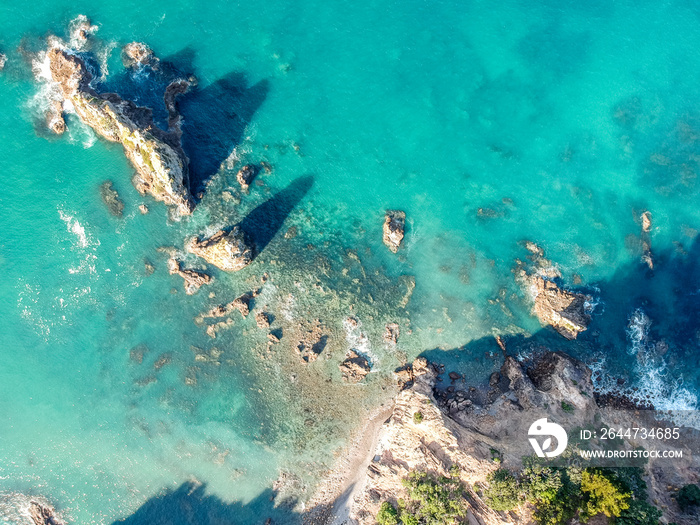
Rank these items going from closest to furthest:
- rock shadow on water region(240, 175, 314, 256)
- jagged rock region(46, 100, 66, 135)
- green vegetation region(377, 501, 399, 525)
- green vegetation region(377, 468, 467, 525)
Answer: green vegetation region(377, 468, 467, 525)
green vegetation region(377, 501, 399, 525)
jagged rock region(46, 100, 66, 135)
rock shadow on water region(240, 175, 314, 256)

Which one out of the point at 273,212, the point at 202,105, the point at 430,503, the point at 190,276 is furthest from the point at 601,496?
the point at 202,105

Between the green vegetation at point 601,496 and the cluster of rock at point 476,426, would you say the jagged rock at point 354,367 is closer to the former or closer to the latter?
the cluster of rock at point 476,426

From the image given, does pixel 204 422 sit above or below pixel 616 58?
below

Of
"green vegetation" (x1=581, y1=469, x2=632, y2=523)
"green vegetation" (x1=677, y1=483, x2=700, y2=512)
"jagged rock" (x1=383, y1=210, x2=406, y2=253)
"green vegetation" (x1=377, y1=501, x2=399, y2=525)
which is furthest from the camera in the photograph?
"jagged rock" (x1=383, y1=210, x2=406, y2=253)

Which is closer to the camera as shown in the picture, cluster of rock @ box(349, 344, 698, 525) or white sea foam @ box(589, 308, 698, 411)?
cluster of rock @ box(349, 344, 698, 525)

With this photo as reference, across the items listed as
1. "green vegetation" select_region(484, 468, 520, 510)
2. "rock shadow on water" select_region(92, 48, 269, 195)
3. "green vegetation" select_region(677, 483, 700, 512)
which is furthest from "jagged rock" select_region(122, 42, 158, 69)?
"green vegetation" select_region(677, 483, 700, 512)

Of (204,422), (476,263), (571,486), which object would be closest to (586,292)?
(476,263)

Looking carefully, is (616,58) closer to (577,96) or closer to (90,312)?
(577,96)

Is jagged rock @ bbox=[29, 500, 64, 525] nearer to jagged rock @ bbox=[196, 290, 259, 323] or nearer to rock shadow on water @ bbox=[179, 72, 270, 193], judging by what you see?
jagged rock @ bbox=[196, 290, 259, 323]
